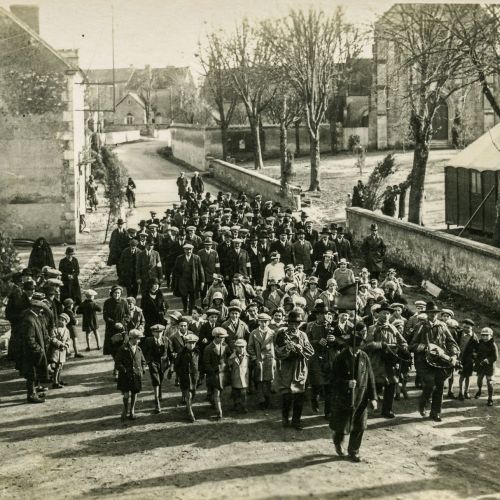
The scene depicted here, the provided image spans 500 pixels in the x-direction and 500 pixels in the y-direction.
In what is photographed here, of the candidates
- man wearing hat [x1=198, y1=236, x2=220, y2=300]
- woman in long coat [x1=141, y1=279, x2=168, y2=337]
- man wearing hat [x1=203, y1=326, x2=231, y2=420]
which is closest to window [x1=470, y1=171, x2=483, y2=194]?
man wearing hat [x1=198, y1=236, x2=220, y2=300]

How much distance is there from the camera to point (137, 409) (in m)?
11.2

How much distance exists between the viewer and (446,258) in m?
18.9

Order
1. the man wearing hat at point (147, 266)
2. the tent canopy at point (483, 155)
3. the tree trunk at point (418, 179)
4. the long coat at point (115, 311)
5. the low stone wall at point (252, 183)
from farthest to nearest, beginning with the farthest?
the low stone wall at point (252, 183), the tree trunk at point (418, 179), the tent canopy at point (483, 155), the man wearing hat at point (147, 266), the long coat at point (115, 311)

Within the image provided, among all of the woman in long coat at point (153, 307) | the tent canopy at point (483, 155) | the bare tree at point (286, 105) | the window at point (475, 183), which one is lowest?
the woman in long coat at point (153, 307)

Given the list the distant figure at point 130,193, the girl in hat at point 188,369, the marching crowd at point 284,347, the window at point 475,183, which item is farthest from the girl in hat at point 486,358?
the distant figure at point 130,193

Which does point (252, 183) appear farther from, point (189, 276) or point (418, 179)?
point (189, 276)

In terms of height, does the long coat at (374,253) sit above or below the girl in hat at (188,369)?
above

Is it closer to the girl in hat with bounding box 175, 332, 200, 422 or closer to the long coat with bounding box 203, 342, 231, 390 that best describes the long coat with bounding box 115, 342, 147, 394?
the girl in hat with bounding box 175, 332, 200, 422

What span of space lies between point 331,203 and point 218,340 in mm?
20320

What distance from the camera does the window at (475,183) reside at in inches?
965

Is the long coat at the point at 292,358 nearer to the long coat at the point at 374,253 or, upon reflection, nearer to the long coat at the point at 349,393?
the long coat at the point at 349,393

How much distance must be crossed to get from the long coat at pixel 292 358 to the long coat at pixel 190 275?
18.6 ft

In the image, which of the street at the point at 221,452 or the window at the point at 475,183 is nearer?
the street at the point at 221,452

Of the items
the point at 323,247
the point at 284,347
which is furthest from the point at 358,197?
the point at 284,347
